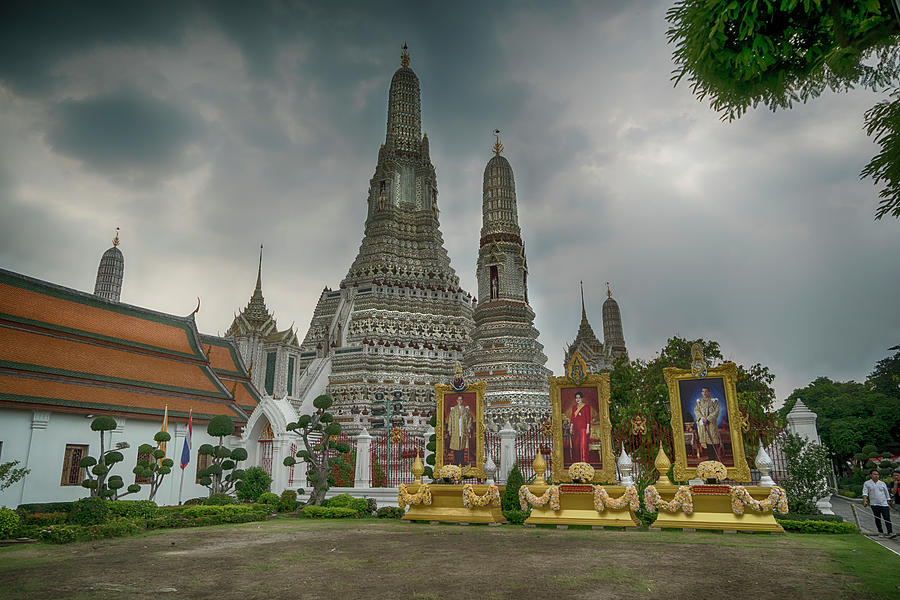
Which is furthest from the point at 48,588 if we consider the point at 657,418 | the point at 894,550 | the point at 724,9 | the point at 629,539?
the point at 657,418

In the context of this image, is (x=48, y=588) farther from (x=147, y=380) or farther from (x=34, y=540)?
(x=147, y=380)

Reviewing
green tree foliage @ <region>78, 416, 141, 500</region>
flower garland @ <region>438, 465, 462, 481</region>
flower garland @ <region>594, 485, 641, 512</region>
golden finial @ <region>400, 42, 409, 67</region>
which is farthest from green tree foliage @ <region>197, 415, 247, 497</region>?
golden finial @ <region>400, 42, 409, 67</region>

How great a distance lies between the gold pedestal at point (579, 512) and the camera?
37.8 ft

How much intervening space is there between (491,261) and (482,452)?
20.1 m

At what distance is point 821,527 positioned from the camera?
10609 mm

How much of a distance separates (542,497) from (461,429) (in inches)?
115

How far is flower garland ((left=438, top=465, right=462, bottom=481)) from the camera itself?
1339cm

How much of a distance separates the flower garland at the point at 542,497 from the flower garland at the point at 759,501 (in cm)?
335

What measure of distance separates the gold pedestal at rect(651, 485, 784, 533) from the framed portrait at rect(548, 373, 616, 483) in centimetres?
150

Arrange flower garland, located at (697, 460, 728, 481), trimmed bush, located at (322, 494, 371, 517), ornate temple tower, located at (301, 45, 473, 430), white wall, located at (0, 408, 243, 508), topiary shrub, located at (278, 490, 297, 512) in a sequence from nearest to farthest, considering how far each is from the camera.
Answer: flower garland, located at (697, 460, 728, 481), white wall, located at (0, 408, 243, 508), trimmed bush, located at (322, 494, 371, 517), topiary shrub, located at (278, 490, 297, 512), ornate temple tower, located at (301, 45, 473, 430)

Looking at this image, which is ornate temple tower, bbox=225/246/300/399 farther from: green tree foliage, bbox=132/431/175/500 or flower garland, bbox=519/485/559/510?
flower garland, bbox=519/485/559/510

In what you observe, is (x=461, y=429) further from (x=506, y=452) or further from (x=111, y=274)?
(x=111, y=274)

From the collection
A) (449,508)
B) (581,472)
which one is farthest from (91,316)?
(581,472)

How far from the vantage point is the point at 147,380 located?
16.9 meters
